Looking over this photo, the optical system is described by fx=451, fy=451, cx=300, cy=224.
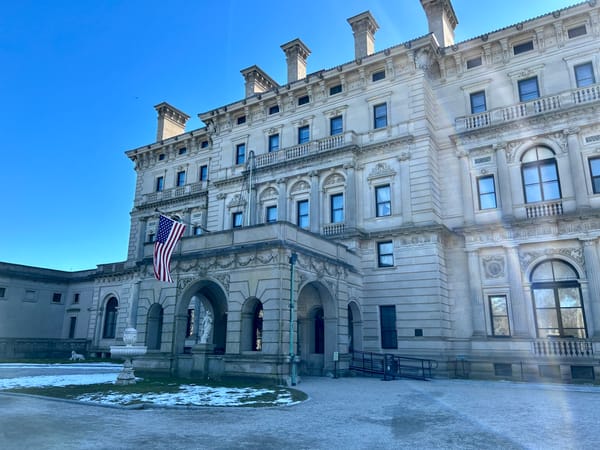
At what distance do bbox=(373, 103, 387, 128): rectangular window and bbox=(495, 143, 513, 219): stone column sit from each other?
7325mm

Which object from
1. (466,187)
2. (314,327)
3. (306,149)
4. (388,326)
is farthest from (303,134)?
(388,326)

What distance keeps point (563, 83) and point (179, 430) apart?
26.9 meters

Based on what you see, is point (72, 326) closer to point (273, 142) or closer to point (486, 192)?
point (273, 142)

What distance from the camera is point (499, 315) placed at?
2492 centimetres

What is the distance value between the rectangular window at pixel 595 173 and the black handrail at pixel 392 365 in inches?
489

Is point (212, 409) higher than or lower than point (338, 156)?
lower

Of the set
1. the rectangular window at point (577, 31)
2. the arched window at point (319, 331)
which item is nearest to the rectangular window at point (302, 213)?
the arched window at point (319, 331)

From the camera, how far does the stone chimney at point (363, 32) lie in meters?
32.4

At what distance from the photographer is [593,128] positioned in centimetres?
2416

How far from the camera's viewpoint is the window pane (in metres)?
23.7

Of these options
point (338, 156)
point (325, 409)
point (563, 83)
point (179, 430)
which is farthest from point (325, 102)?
point (179, 430)

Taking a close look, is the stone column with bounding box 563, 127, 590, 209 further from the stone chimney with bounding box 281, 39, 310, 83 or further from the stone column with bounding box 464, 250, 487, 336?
the stone chimney with bounding box 281, 39, 310, 83

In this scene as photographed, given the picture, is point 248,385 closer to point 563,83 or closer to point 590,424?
point 590,424

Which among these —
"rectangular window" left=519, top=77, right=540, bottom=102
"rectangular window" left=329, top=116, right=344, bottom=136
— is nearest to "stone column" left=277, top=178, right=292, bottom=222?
"rectangular window" left=329, top=116, right=344, bottom=136
